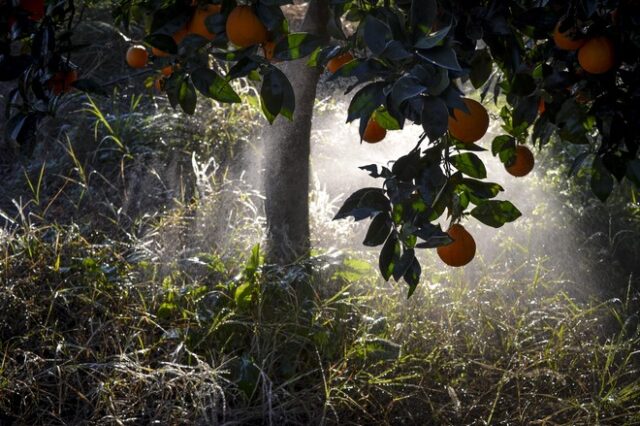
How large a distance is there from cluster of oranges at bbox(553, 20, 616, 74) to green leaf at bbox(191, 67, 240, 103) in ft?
2.09

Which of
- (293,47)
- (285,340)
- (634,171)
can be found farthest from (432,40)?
(285,340)

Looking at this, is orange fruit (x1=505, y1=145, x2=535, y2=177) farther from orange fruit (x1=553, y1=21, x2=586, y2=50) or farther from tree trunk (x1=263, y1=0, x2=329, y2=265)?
tree trunk (x1=263, y1=0, x2=329, y2=265)

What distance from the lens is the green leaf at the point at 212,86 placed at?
1.36 m

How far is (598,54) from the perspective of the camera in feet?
4.75

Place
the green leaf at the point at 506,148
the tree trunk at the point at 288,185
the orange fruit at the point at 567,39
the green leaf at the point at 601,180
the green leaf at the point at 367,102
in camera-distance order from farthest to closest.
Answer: the tree trunk at the point at 288,185 → the green leaf at the point at 506,148 → the green leaf at the point at 601,180 → the orange fruit at the point at 567,39 → the green leaf at the point at 367,102

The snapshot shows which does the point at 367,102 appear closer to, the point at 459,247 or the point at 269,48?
the point at 269,48

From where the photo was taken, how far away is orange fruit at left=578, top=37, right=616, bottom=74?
1450 millimetres

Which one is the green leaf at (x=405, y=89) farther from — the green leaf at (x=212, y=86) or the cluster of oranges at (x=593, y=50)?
the cluster of oranges at (x=593, y=50)

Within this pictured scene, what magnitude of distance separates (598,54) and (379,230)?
523mm

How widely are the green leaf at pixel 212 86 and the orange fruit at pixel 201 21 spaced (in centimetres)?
11

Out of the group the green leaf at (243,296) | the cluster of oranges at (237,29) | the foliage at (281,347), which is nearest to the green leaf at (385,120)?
the cluster of oranges at (237,29)

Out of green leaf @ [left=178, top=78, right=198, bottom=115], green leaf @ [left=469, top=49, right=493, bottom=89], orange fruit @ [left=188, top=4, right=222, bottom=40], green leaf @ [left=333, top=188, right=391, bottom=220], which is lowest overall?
green leaf @ [left=333, top=188, right=391, bottom=220]

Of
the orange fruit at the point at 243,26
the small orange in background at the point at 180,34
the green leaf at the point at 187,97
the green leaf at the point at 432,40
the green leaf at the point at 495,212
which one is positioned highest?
the green leaf at the point at 432,40

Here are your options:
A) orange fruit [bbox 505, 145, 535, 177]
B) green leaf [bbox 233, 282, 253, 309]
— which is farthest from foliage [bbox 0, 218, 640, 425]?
orange fruit [bbox 505, 145, 535, 177]
